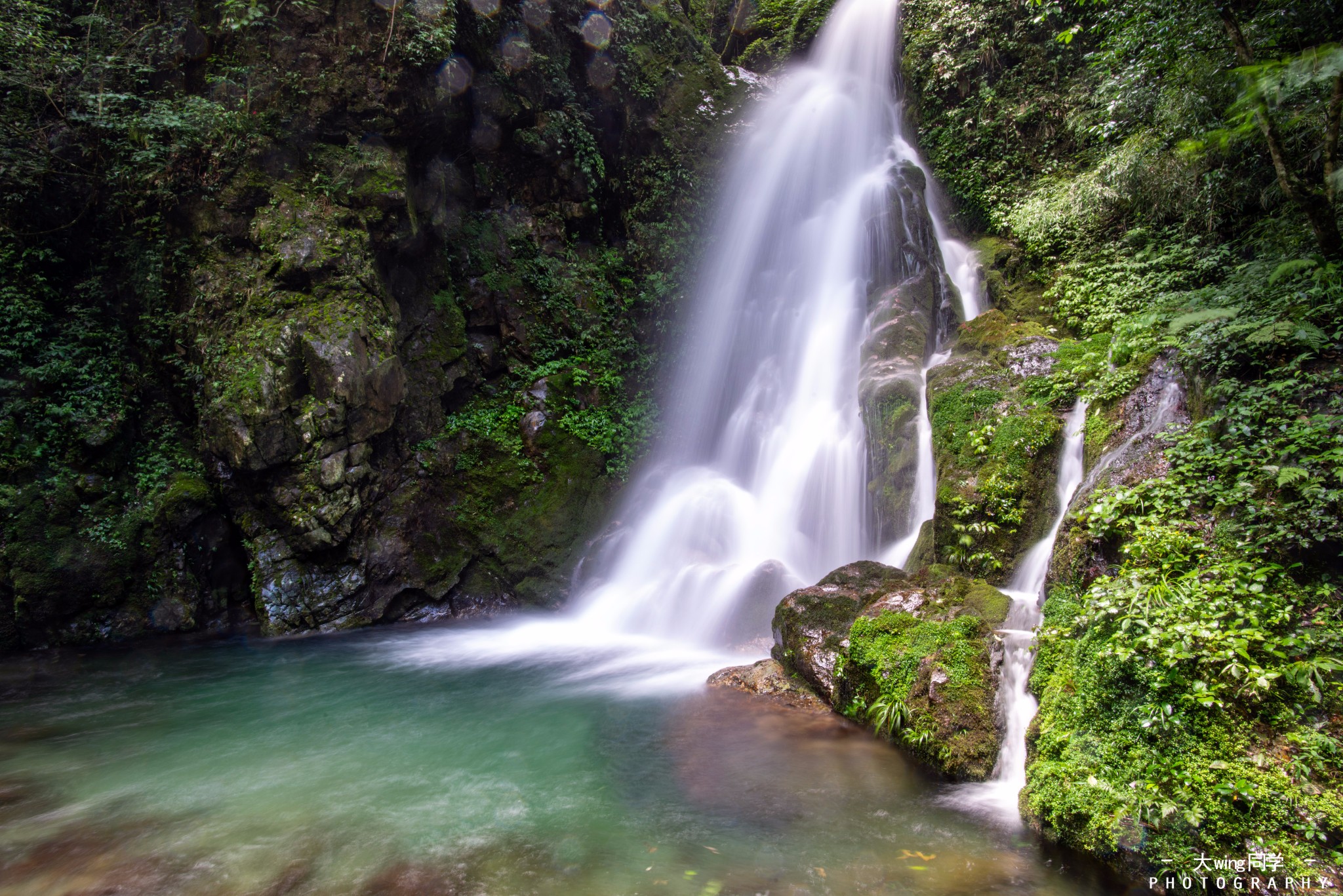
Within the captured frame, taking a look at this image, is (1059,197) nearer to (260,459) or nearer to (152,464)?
(260,459)

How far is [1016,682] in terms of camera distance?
5.26 metres

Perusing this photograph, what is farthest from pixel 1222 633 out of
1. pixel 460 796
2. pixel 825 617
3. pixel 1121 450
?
pixel 460 796

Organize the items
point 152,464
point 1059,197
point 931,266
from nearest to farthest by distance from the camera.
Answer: point 152,464, point 1059,197, point 931,266

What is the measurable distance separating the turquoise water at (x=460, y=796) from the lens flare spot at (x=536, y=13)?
1329 cm

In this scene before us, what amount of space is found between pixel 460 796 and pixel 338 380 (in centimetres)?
708

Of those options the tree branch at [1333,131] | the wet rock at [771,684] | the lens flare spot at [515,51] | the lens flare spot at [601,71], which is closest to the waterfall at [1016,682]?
the wet rock at [771,684]

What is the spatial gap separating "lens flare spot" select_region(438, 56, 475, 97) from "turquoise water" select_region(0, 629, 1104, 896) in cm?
1045

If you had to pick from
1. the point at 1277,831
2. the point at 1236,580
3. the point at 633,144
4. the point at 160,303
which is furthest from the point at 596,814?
the point at 633,144

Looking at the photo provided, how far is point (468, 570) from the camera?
11.8 meters

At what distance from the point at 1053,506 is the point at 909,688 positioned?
3056 millimetres

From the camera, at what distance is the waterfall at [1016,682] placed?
188 inches

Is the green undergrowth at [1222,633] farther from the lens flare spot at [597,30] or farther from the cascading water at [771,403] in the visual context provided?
the lens flare spot at [597,30]

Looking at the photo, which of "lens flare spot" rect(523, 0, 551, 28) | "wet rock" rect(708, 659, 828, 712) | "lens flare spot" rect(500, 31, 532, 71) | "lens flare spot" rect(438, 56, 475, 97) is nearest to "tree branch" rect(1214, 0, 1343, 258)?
"wet rock" rect(708, 659, 828, 712)

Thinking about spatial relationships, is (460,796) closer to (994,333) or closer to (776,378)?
(994,333)
